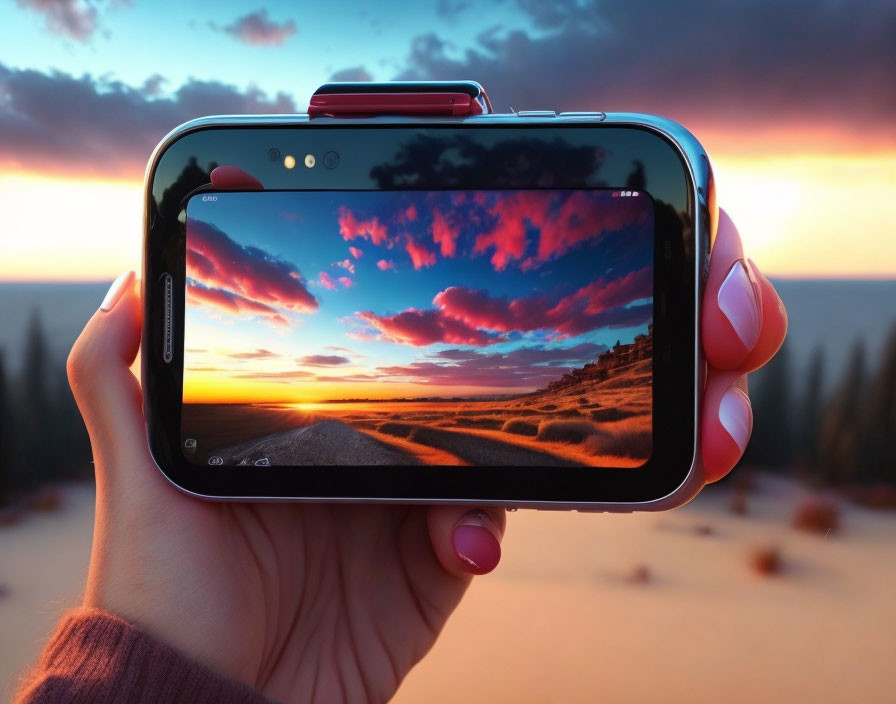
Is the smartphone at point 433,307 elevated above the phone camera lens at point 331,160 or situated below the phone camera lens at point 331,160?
below

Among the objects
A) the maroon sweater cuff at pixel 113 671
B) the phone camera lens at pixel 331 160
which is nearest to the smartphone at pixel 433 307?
the phone camera lens at pixel 331 160

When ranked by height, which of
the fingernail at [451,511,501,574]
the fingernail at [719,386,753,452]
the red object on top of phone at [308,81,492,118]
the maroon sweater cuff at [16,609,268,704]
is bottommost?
the maroon sweater cuff at [16,609,268,704]

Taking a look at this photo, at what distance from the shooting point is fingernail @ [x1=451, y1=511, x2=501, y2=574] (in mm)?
903

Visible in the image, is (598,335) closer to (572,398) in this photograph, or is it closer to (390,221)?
(572,398)

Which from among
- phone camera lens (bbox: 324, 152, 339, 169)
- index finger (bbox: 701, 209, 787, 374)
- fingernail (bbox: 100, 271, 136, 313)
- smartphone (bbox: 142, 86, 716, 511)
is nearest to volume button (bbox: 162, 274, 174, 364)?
smartphone (bbox: 142, 86, 716, 511)

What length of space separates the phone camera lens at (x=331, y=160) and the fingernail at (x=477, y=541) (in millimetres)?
550

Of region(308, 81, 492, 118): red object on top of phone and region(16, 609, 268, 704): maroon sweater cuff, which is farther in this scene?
region(308, 81, 492, 118): red object on top of phone

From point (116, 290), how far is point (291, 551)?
0.51 metres

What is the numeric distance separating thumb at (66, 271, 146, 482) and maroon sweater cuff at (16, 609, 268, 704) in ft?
0.71

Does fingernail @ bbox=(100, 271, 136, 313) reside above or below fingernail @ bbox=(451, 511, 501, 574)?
above

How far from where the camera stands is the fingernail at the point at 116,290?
0.89m

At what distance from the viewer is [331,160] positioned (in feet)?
2.79

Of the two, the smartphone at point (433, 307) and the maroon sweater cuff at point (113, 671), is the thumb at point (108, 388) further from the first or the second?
the maroon sweater cuff at point (113, 671)

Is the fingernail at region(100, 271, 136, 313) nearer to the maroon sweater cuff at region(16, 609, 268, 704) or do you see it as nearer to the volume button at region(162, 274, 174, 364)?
the volume button at region(162, 274, 174, 364)
